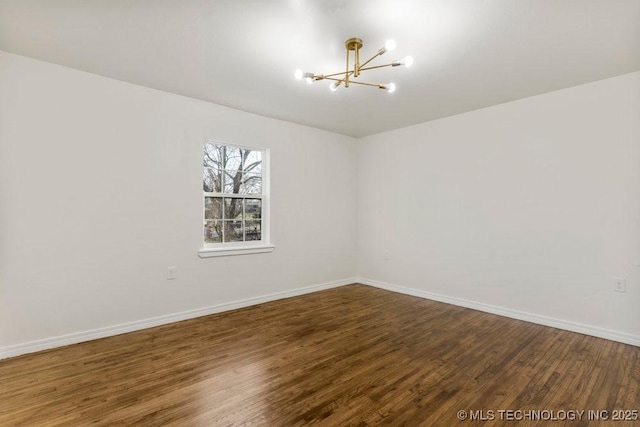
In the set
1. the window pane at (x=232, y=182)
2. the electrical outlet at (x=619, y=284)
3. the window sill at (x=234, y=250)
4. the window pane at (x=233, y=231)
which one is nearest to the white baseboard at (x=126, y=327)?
the window sill at (x=234, y=250)

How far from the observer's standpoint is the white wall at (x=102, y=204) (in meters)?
2.67

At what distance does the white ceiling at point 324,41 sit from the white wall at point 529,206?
17.0 inches

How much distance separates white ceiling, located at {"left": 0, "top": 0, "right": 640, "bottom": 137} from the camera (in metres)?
2.05

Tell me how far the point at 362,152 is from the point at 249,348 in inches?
149

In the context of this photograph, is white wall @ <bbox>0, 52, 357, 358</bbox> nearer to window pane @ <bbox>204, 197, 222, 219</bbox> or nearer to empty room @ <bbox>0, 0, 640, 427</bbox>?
empty room @ <bbox>0, 0, 640, 427</bbox>

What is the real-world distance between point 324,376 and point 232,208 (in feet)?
8.18

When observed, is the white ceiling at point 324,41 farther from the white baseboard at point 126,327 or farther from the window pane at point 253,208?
the white baseboard at point 126,327

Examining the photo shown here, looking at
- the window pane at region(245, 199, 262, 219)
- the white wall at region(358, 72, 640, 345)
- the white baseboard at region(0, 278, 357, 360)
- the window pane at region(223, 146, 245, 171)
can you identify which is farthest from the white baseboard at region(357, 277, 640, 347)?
the window pane at region(223, 146, 245, 171)

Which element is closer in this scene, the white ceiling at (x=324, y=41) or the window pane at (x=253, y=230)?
the white ceiling at (x=324, y=41)

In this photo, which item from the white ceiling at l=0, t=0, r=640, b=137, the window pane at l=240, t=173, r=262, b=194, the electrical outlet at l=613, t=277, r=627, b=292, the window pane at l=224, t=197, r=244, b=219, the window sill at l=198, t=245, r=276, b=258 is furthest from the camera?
the window pane at l=240, t=173, r=262, b=194

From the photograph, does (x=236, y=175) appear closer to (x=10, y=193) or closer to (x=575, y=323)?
(x=10, y=193)

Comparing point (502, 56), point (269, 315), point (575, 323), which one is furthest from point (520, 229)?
point (269, 315)

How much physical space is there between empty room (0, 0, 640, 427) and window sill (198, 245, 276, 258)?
0.03m

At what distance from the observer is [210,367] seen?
2.43 metres
